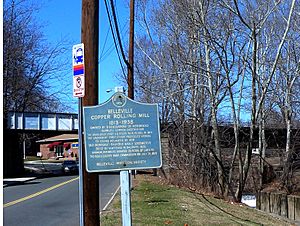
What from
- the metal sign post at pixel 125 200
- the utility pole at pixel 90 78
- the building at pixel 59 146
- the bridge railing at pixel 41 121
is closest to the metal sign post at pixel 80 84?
the utility pole at pixel 90 78

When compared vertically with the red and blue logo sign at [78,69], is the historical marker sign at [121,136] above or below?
below

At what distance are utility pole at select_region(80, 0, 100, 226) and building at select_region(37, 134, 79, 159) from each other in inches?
3543

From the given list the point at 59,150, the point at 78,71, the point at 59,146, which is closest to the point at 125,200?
the point at 78,71

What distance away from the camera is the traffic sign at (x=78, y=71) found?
6914 mm

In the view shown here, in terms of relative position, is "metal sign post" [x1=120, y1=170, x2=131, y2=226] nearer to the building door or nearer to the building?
the building

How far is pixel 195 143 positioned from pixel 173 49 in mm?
5734

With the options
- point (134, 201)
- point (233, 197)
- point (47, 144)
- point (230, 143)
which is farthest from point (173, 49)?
point (47, 144)

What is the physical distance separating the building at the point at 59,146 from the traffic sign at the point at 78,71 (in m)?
90.3

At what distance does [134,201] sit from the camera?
629 inches

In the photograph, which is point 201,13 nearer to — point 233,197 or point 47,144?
point 233,197

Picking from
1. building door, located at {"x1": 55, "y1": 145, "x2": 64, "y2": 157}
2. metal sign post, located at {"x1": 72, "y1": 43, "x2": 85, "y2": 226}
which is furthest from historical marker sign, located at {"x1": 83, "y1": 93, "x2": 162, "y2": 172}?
building door, located at {"x1": 55, "y1": 145, "x2": 64, "y2": 157}

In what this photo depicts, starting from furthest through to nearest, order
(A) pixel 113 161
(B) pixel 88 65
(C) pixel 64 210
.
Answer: (C) pixel 64 210, (B) pixel 88 65, (A) pixel 113 161

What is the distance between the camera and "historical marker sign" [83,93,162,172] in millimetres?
6391

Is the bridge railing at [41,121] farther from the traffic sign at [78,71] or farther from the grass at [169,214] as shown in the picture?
the traffic sign at [78,71]
